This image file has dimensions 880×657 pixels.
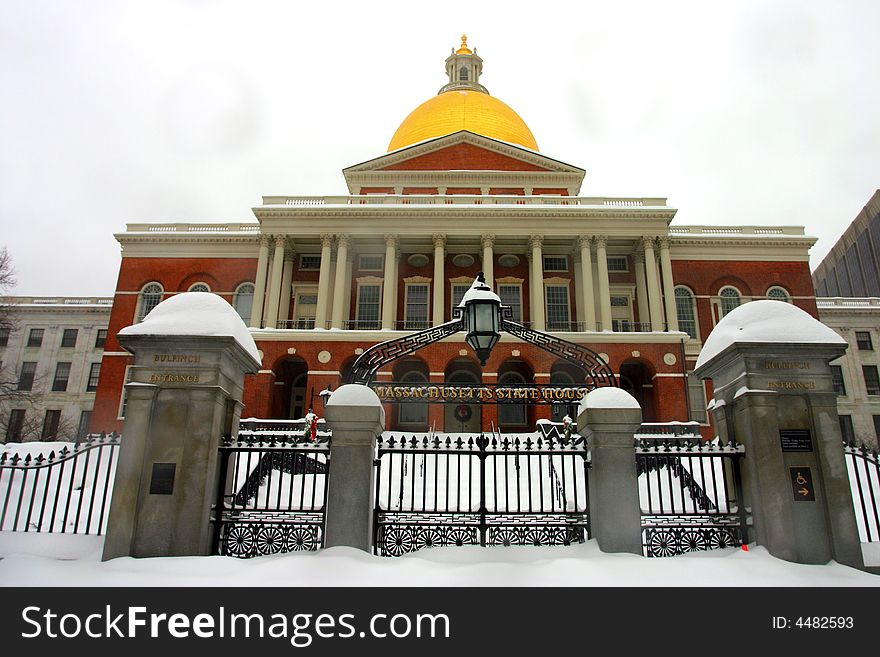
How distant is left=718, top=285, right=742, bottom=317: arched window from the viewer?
4156 centimetres

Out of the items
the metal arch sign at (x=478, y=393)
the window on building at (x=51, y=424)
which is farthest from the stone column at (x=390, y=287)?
the window on building at (x=51, y=424)

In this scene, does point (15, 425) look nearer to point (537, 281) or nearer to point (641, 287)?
point (537, 281)

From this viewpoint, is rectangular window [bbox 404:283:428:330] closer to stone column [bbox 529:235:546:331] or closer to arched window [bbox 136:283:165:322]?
stone column [bbox 529:235:546:331]

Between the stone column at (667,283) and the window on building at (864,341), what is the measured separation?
24.4 meters

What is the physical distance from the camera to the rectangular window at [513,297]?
40.4 m

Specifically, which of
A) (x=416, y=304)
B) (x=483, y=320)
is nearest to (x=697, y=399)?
(x=416, y=304)

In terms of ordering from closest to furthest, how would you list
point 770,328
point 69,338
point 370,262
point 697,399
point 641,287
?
point 770,328 → point 697,399 → point 641,287 → point 370,262 → point 69,338

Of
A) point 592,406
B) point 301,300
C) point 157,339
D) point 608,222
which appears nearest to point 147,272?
point 301,300

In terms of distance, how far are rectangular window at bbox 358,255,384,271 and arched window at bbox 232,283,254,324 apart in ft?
26.1

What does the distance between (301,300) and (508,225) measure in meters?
15.1

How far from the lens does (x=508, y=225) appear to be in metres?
38.8

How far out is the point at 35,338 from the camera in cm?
5781

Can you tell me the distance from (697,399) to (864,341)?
24.6 meters

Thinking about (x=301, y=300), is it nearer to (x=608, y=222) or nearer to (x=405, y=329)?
(x=405, y=329)
